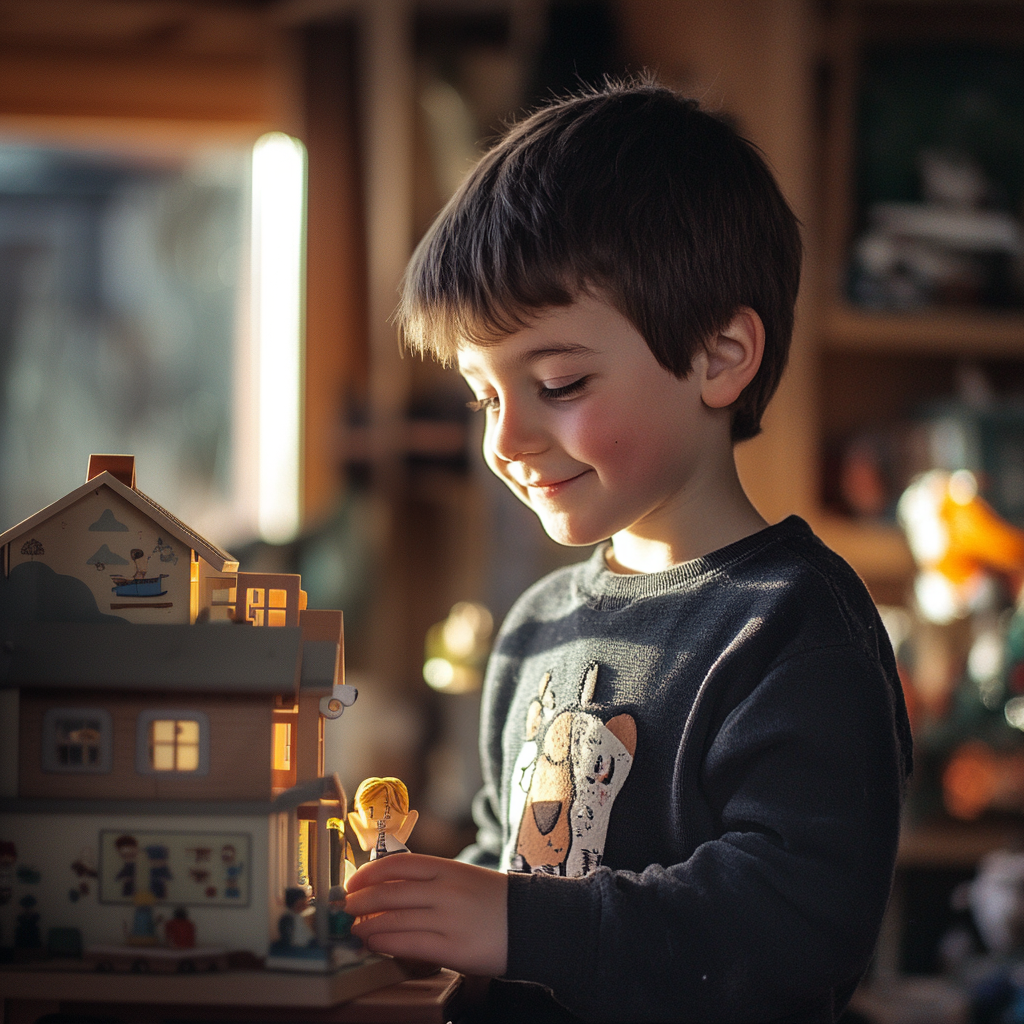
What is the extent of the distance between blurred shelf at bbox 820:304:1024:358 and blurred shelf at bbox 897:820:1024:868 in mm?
662

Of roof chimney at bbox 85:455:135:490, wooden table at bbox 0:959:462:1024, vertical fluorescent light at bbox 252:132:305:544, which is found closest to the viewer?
wooden table at bbox 0:959:462:1024

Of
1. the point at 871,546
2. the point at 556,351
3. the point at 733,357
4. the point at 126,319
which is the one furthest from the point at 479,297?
the point at 126,319

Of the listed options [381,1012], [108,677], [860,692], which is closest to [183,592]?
[108,677]

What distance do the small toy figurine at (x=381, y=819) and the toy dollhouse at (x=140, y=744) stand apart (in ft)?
0.07

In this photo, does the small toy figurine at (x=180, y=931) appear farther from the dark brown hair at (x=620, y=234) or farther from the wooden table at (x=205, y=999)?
the dark brown hair at (x=620, y=234)

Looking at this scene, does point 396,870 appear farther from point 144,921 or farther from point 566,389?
point 566,389

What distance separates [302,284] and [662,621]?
159cm

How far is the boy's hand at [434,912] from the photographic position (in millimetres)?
538

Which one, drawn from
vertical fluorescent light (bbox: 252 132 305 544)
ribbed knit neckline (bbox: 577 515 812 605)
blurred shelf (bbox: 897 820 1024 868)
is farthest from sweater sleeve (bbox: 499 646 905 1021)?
vertical fluorescent light (bbox: 252 132 305 544)

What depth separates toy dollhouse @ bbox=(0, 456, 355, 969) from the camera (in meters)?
0.53

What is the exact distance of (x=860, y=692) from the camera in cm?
57

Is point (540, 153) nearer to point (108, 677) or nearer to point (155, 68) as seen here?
point (108, 677)

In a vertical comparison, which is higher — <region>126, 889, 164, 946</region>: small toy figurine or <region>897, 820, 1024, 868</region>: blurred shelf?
<region>126, 889, 164, 946</region>: small toy figurine

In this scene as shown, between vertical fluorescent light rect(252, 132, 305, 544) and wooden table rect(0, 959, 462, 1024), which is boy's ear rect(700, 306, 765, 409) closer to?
wooden table rect(0, 959, 462, 1024)
